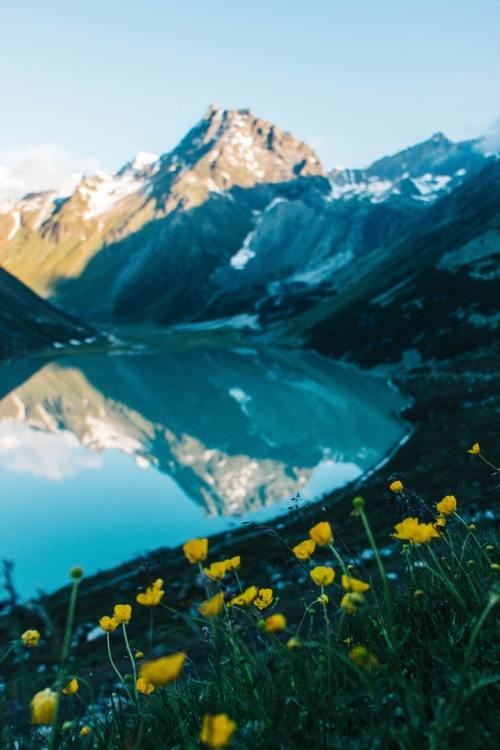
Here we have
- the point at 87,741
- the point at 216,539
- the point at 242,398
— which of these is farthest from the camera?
the point at 242,398

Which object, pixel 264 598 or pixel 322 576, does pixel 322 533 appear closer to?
pixel 322 576

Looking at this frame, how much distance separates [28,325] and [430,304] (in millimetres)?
115170

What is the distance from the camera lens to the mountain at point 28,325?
449 ft

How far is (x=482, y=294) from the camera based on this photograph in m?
92.4

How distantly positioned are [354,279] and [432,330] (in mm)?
98387

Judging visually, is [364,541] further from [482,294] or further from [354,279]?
[354,279]

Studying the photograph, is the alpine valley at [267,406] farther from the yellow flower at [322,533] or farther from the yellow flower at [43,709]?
the yellow flower at [322,533]

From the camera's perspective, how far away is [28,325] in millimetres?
152125

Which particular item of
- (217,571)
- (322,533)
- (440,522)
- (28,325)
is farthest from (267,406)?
(28,325)

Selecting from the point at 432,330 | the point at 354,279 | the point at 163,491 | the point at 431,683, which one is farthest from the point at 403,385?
the point at 354,279

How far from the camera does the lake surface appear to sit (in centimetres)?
3147

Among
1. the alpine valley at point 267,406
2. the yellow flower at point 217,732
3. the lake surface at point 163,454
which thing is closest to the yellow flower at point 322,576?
the yellow flower at point 217,732

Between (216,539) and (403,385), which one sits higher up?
(403,385)

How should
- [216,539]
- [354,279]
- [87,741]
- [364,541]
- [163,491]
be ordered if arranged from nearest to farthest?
1. [87,741]
2. [364,541]
3. [216,539]
4. [163,491]
5. [354,279]
